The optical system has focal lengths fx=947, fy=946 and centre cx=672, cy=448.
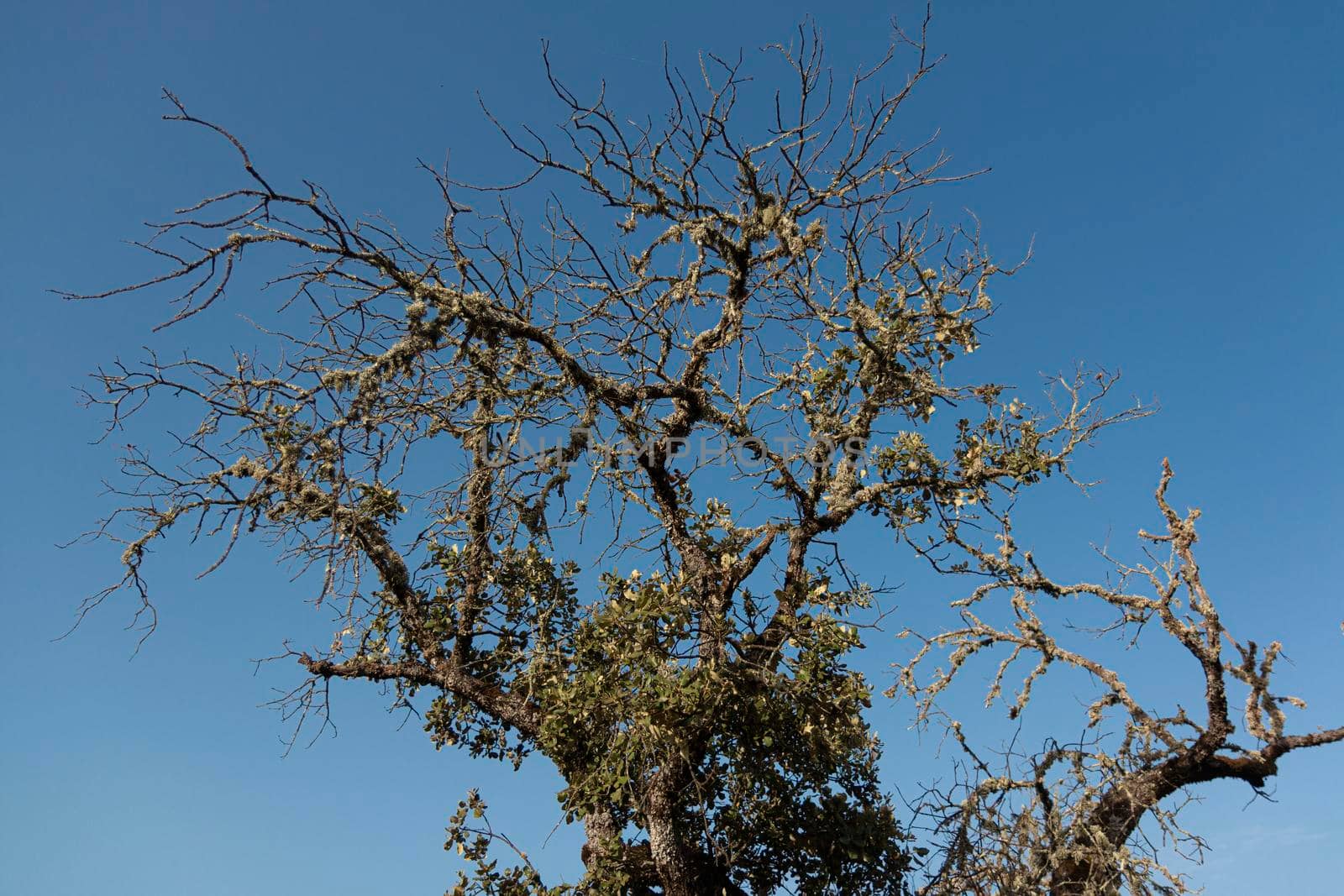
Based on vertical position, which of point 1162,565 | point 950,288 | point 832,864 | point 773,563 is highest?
point 950,288

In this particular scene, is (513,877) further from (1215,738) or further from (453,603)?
(1215,738)

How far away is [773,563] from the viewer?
7359mm

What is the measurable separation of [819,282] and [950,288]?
95cm

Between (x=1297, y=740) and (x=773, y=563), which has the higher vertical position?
(x=773, y=563)

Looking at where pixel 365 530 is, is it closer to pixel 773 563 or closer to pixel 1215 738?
pixel 773 563

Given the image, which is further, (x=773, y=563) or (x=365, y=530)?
(x=365, y=530)

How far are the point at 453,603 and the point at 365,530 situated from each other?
103cm

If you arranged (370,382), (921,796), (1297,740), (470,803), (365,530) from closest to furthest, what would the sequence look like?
(370,382), (1297,740), (921,796), (470,803), (365,530)

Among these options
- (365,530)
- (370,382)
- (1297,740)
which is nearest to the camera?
(370,382)

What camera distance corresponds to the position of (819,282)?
23.2ft

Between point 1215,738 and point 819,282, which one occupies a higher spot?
point 819,282

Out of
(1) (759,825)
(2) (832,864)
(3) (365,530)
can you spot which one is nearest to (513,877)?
(1) (759,825)

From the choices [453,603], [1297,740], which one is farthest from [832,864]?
[453,603]

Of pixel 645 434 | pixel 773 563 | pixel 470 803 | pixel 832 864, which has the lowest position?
pixel 832 864
